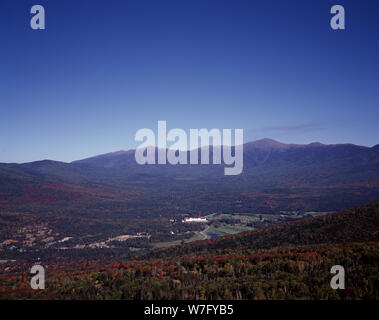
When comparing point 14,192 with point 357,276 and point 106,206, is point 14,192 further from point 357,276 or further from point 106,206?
point 357,276

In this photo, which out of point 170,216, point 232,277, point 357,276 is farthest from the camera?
point 170,216

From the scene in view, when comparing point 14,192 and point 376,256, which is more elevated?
point 376,256

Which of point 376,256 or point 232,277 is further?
point 232,277

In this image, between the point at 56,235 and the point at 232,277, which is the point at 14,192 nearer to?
the point at 56,235

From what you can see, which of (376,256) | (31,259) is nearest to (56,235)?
(31,259)
